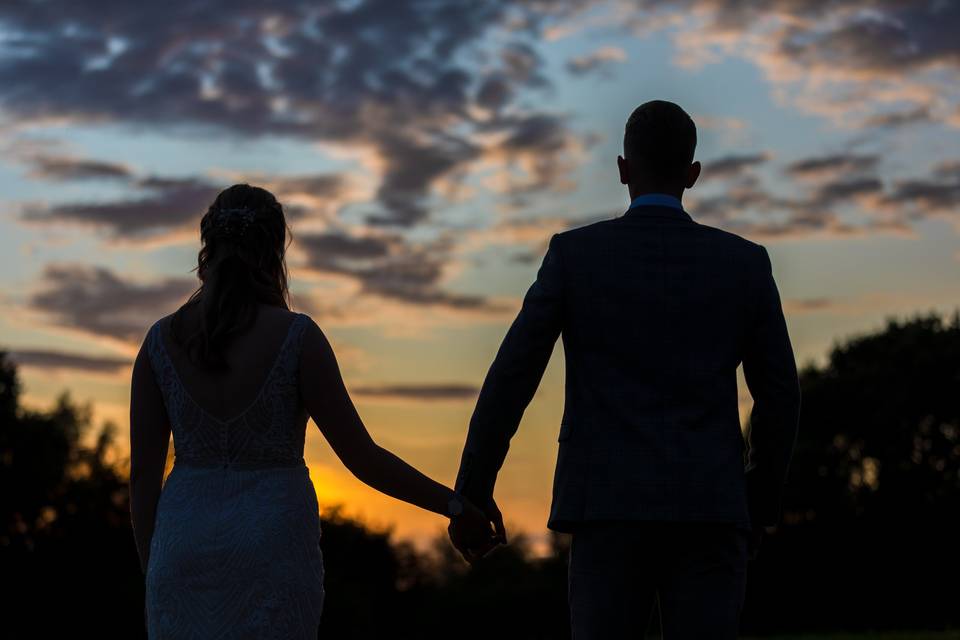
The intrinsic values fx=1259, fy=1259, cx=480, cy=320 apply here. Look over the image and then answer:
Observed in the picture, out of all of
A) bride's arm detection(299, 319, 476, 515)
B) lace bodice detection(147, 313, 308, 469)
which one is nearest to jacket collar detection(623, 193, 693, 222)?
bride's arm detection(299, 319, 476, 515)

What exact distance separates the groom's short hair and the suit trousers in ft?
5.73

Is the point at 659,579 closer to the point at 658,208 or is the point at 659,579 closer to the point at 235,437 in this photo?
the point at 658,208

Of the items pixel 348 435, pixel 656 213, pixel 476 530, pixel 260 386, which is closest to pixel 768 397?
pixel 656 213

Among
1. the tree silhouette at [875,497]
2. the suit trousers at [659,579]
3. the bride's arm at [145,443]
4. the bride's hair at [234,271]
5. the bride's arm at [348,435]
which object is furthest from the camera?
the tree silhouette at [875,497]

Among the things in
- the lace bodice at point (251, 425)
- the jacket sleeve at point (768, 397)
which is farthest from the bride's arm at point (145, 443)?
the jacket sleeve at point (768, 397)

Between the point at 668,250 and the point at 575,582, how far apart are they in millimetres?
1643

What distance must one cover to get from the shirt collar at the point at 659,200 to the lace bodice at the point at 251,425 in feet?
5.87

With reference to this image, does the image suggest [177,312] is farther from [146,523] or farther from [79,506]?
[79,506]

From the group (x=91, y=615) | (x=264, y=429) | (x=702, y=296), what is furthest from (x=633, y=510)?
(x=91, y=615)

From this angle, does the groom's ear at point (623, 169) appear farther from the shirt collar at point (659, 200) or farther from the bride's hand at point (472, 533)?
the bride's hand at point (472, 533)

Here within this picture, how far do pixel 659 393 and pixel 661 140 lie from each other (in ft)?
4.16

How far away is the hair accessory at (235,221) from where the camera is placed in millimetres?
5996

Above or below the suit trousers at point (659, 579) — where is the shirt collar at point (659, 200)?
above

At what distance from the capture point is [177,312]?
6121 mm
